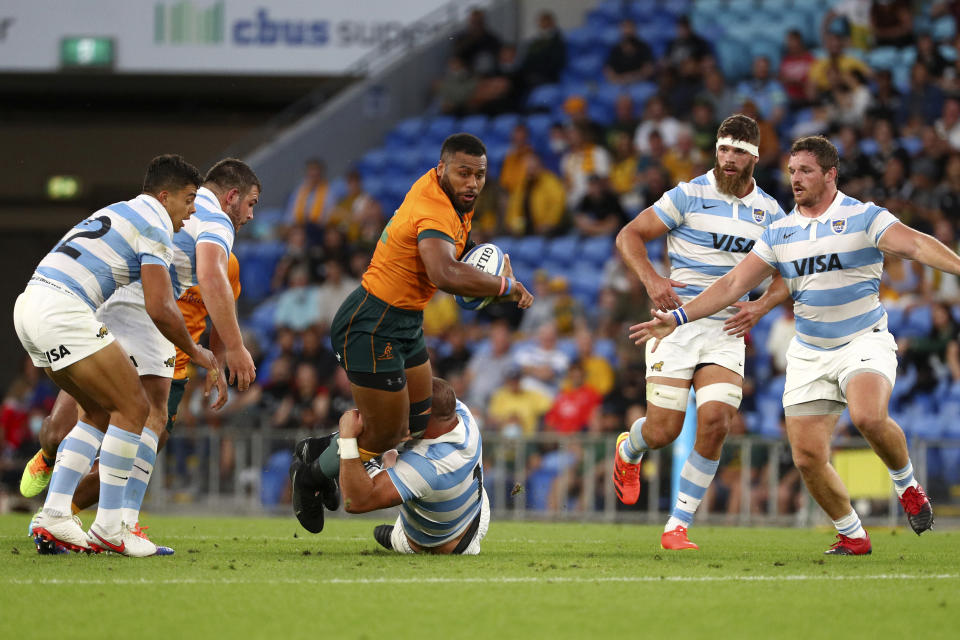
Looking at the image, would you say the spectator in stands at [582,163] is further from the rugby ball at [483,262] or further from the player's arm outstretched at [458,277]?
the player's arm outstretched at [458,277]

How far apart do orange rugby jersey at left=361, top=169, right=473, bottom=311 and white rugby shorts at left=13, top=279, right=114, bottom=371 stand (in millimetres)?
1602

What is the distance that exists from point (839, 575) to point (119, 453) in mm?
3632

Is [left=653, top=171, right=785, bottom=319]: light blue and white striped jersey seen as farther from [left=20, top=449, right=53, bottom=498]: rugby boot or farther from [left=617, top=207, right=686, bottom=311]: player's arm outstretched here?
[left=20, top=449, right=53, bottom=498]: rugby boot

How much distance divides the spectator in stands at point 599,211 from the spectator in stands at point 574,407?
117 inches

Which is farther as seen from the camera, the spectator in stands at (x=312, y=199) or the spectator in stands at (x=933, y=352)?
the spectator in stands at (x=312, y=199)

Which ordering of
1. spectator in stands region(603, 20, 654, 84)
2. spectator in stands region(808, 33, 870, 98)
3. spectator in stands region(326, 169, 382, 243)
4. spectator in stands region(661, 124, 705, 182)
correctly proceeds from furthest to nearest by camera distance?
1. spectator in stands region(603, 20, 654, 84)
2. spectator in stands region(326, 169, 382, 243)
3. spectator in stands region(808, 33, 870, 98)
4. spectator in stands region(661, 124, 705, 182)

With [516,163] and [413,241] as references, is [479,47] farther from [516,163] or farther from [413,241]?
[413,241]

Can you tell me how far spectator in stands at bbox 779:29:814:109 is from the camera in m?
18.0

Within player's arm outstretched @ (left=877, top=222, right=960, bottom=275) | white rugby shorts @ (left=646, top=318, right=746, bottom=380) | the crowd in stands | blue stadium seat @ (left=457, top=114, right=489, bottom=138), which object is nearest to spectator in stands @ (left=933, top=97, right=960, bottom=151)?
the crowd in stands

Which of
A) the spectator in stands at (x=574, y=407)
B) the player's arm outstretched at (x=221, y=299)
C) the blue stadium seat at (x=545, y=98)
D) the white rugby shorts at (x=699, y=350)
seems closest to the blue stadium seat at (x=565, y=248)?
the spectator in stands at (x=574, y=407)

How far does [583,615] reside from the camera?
16.9 feet

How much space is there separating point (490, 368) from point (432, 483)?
791cm

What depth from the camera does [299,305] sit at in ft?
57.3

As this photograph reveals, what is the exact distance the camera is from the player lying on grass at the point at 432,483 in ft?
24.9
